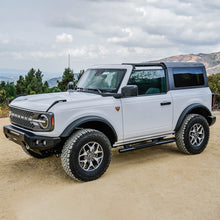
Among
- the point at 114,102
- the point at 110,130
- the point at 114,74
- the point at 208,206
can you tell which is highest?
the point at 114,74

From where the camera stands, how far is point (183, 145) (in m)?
6.20

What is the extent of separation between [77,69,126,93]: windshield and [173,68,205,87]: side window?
1.32 metres

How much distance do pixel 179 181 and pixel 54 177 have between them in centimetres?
208

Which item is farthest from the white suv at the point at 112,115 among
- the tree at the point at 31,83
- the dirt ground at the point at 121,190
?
the tree at the point at 31,83

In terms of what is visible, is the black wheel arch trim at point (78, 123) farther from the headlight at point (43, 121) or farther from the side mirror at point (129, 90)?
the side mirror at point (129, 90)

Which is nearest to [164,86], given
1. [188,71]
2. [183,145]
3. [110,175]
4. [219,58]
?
[188,71]

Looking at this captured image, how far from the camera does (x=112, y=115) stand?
5.13m

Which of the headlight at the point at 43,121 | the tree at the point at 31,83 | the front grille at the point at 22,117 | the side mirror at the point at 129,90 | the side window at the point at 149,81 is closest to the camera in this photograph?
the headlight at the point at 43,121

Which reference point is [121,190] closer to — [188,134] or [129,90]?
[129,90]

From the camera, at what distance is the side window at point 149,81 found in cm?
556

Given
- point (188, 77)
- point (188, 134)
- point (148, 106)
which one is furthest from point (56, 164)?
point (188, 77)

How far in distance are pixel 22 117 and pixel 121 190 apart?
205cm

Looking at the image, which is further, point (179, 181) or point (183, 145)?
point (183, 145)

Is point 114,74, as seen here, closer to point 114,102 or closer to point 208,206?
point 114,102
